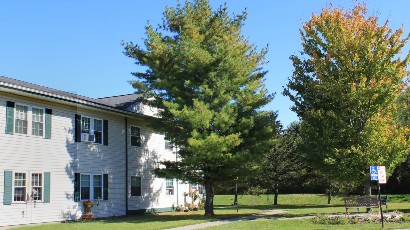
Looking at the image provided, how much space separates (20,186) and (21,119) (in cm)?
290

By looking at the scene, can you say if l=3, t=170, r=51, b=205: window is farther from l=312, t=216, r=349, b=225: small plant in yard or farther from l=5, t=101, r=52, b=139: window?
l=312, t=216, r=349, b=225: small plant in yard

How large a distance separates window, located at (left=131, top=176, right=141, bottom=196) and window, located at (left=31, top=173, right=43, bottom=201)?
22.7 feet

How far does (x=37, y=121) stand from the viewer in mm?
20594

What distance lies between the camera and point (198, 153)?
70.5ft

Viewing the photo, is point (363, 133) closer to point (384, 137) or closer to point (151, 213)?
point (384, 137)

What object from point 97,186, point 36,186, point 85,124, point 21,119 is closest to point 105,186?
point 97,186

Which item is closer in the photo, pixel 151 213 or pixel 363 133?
pixel 363 133

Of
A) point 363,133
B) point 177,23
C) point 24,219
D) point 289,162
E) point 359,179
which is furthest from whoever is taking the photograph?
point 289,162

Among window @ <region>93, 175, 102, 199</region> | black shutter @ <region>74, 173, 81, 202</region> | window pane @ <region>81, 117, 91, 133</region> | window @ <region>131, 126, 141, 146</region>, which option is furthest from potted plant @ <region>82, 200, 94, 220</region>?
window @ <region>131, 126, 141, 146</region>

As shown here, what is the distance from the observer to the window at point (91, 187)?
903 inches

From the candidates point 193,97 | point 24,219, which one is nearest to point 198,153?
point 193,97

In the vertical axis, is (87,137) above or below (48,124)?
below

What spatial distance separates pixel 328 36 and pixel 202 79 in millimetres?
6661

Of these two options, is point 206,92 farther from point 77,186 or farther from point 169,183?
point 169,183
